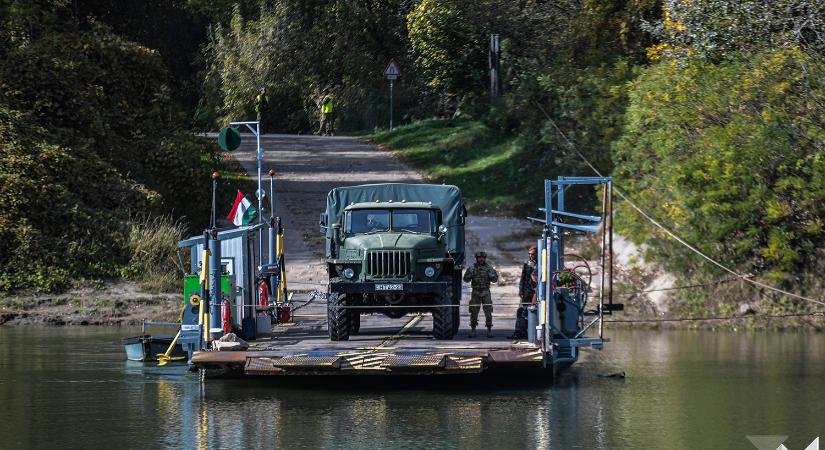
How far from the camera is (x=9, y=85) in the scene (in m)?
36.7

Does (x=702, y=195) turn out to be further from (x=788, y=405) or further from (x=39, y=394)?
(x=39, y=394)

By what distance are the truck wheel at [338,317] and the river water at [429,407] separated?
0.85m

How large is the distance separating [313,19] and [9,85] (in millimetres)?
26513

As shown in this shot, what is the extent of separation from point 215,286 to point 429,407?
4.38 meters

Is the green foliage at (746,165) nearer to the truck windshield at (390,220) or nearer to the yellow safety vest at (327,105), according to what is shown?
the truck windshield at (390,220)

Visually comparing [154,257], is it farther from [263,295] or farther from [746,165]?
[746,165]

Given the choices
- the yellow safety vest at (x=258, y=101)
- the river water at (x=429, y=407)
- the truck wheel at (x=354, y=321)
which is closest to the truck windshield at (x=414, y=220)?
the truck wheel at (x=354, y=321)

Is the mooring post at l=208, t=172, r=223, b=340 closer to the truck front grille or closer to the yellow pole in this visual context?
the truck front grille

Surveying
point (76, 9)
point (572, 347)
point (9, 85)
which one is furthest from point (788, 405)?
point (76, 9)

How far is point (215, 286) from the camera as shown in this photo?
2203 cm

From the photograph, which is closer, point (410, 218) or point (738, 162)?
point (410, 218)

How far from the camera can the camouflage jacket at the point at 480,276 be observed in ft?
76.6

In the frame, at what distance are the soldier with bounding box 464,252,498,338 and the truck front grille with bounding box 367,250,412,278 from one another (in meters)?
1.34

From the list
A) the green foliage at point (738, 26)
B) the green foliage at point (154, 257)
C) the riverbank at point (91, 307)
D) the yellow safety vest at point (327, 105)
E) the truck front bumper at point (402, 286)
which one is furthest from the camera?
the yellow safety vest at point (327, 105)
